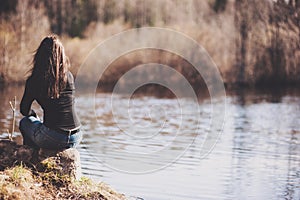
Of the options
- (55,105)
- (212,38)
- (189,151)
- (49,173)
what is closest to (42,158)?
(49,173)

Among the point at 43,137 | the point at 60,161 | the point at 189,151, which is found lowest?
the point at 189,151

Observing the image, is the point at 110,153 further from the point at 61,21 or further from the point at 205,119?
the point at 61,21

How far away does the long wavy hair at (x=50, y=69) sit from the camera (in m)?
6.38

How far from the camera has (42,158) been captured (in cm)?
654

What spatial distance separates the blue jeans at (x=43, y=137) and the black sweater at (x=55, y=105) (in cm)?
8

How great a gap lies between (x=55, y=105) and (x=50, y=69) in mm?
378

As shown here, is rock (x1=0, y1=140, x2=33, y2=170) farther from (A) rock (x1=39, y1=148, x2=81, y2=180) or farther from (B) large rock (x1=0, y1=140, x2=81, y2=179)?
(A) rock (x1=39, y1=148, x2=81, y2=180)

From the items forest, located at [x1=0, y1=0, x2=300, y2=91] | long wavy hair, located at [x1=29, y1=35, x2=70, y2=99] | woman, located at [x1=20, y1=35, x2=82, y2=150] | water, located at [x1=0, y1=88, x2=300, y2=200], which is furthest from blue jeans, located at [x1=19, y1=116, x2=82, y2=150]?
forest, located at [x1=0, y1=0, x2=300, y2=91]

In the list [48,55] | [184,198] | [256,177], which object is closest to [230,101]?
[256,177]

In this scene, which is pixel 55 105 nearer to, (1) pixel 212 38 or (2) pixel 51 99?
(2) pixel 51 99

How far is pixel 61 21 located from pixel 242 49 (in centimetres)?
1121

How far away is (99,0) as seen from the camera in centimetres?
3931

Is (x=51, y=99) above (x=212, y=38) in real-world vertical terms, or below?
below

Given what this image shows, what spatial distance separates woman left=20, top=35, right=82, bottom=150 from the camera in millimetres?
6395
